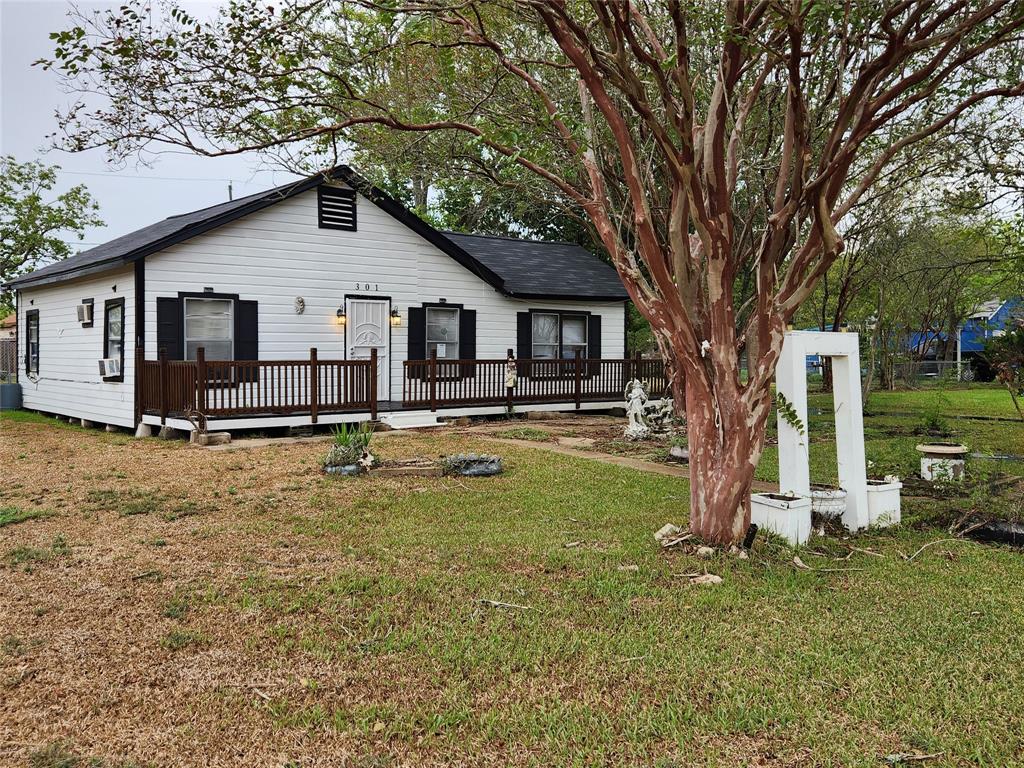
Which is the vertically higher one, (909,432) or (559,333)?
(559,333)

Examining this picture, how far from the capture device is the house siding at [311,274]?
12242 millimetres

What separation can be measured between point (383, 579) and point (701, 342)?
276 cm

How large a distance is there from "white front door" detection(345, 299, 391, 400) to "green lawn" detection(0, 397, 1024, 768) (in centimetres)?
781

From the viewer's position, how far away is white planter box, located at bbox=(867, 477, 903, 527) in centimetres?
582

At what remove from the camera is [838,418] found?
18.9 feet

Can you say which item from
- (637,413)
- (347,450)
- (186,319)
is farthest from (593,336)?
(347,450)

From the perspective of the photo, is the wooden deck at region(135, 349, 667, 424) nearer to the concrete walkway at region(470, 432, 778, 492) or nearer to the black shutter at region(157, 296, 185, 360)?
the black shutter at region(157, 296, 185, 360)

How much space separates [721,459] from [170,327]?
10.2 metres

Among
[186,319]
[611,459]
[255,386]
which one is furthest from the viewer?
[255,386]

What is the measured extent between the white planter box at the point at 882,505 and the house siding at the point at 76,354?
11496mm

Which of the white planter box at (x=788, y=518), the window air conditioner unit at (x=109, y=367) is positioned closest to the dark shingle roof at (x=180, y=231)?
the window air conditioner unit at (x=109, y=367)

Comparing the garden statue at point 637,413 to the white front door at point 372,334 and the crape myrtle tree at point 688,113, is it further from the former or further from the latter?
the crape myrtle tree at point 688,113

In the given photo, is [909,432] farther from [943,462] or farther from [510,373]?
[510,373]

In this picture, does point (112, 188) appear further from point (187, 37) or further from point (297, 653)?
point (297, 653)
